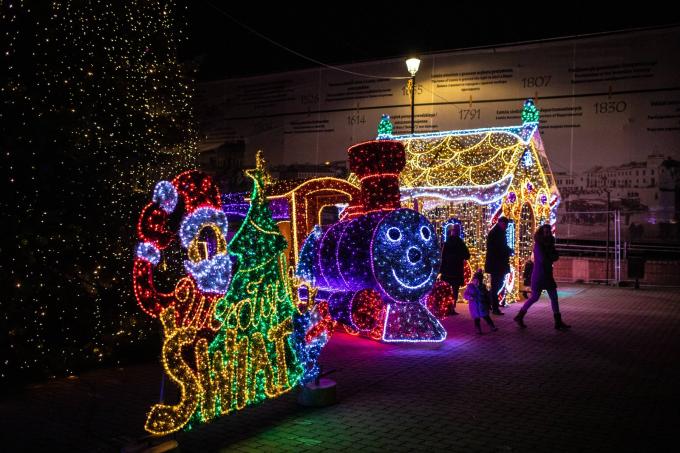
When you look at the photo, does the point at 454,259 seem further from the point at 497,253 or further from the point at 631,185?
the point at 631,185

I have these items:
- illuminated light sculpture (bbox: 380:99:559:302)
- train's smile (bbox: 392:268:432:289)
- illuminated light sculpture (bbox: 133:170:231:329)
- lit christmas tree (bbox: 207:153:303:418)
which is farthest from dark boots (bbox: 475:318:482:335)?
illuminated light sculpture (bbox: 133:170:231:329)

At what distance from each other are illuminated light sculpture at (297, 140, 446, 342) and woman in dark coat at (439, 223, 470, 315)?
9.38 ft

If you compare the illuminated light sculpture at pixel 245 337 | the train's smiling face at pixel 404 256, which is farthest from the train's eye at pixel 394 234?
the illuminated light sculpture at pixel 245 337

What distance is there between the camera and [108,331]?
7.84m

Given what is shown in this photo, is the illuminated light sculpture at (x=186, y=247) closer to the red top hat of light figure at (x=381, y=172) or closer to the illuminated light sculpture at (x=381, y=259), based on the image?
the illuminated light sculpture at (x=381, y=259)

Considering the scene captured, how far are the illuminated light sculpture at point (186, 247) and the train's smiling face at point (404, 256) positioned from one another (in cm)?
391

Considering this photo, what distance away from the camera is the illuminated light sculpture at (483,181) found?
13.8 metres

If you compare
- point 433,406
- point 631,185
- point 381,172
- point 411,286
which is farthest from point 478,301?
point 631,185

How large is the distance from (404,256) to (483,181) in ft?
17.8

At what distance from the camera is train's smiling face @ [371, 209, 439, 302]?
8.98 m

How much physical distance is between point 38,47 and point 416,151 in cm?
1033

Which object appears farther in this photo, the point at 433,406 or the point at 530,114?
the point at 530,114

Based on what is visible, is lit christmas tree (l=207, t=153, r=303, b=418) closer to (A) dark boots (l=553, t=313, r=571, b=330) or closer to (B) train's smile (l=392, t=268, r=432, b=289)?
(B) train's smile (l=392, t=268, r=432, b=289)

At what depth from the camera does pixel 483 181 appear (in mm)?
13812
